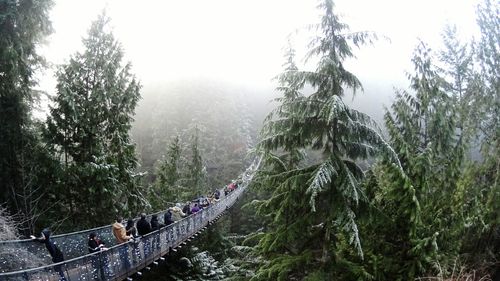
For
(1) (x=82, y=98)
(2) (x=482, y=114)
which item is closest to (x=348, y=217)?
(2) (x=482, y=114)

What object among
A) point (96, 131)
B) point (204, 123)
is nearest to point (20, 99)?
point (96, 131)

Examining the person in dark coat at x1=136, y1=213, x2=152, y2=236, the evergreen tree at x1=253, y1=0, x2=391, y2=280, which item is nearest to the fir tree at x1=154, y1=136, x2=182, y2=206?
the person in dark coat at x1=136, y1=213, x2=152, y2=236

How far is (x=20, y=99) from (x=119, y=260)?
862cm

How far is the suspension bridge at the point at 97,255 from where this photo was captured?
547cm

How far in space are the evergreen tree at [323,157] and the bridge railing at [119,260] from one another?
2821 millimetres

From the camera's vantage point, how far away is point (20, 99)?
13.4 meters

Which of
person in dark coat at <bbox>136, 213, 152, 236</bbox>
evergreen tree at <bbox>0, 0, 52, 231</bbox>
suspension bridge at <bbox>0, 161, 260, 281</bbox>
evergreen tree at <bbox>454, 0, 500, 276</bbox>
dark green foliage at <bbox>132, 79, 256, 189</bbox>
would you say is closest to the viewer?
suspension bridge at <bbox>0, 161, 260, 281</bbox>

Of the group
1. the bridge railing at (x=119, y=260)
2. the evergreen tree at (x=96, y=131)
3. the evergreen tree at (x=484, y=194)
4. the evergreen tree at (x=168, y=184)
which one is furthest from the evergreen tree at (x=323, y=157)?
the evergreen tree at (x=168, y=184)

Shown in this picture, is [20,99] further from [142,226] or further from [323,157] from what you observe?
[323,157]

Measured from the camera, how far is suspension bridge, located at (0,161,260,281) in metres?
5.47

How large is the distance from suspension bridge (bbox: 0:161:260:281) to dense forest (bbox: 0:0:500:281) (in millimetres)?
593

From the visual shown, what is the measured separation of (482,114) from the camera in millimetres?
9109

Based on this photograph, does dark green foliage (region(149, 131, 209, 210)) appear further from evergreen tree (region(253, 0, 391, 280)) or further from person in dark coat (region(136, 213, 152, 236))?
evergreen tree (region(253, 0, 391, 280))

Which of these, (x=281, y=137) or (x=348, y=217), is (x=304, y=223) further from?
(x=281, y=137)
